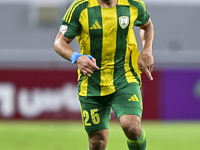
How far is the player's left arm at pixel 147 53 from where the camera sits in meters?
5.02

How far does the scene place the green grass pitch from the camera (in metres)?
7.98

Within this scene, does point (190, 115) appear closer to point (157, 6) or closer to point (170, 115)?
point (170, 115)

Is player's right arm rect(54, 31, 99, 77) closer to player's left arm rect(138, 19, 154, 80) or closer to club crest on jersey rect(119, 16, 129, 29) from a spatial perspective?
club crest on jersey rect(119, 16, 129, 29)

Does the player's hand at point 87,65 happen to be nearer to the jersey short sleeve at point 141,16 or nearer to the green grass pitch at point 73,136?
the jersey short sleeve at point 141,16

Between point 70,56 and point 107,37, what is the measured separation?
0.47 m

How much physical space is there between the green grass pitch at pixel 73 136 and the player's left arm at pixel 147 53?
290cm

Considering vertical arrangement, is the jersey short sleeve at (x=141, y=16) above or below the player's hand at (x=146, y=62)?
above

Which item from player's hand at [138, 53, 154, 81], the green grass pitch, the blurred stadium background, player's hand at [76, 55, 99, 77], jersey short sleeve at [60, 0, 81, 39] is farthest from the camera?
the blurred stadium background

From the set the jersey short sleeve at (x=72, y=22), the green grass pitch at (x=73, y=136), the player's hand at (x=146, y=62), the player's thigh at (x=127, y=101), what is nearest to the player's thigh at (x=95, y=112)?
the player's thigh at (x=127, y=101)

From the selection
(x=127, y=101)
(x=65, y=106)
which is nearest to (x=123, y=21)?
(x=127, y=101)

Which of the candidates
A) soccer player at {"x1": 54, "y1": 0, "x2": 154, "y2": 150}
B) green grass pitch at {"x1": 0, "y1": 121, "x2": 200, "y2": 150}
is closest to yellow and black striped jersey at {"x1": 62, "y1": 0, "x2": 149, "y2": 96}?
soccer player at {"x1": 54, "y1": 0, "x2": 154, "y2": 150}

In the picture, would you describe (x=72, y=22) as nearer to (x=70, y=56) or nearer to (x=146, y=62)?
(x=70, y=56)

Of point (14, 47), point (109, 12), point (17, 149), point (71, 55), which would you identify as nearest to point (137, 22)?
point (109, 12)

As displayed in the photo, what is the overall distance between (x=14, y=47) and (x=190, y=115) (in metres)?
9.00
